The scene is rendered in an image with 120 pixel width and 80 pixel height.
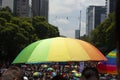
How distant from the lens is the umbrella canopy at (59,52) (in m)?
7.40

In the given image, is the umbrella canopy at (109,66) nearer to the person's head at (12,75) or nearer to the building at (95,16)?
the person's head at (12,75)

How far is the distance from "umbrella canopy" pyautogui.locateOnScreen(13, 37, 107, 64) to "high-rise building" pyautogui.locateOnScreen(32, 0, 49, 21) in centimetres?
12405

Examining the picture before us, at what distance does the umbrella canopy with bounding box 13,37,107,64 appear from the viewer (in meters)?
7.40

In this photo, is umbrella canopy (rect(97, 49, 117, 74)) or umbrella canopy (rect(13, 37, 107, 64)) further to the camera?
umbrella canopy (rect(13, 37, 107, 64))

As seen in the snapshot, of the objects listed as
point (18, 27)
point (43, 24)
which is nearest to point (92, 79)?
point (18, 27)

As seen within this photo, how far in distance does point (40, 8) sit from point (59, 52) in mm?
143388

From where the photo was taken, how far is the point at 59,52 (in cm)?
752

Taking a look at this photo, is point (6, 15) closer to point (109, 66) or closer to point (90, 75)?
point (109, 66)

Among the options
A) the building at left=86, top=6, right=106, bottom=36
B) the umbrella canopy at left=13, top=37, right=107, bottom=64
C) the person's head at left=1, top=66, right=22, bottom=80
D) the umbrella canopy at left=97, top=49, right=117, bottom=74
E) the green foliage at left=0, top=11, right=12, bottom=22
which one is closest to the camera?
the person's head at left=1, top=66, right=22, bottom=80

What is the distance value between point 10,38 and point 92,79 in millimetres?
51951

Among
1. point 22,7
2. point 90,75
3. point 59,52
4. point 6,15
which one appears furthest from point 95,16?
point 90,75

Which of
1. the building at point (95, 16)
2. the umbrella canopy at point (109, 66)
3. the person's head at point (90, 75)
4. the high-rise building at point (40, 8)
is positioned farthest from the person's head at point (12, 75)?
the building at point (95, 16)

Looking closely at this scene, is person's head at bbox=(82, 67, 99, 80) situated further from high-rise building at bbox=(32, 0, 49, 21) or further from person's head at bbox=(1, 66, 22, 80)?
high-rise building at bbox=(32, 0, 49, 21)

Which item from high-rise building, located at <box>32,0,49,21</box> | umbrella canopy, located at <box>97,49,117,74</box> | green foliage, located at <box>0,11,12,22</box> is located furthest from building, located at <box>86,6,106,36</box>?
umbrella canopy, located at <box>97,49,117,74</box>
